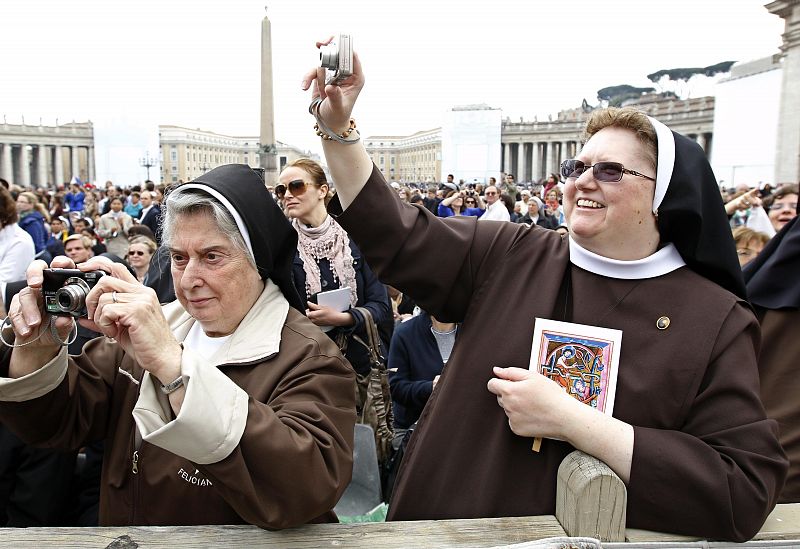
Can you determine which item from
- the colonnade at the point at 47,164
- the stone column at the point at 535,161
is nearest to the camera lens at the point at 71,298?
the colonnade at the point at 47,164

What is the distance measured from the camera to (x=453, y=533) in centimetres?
153

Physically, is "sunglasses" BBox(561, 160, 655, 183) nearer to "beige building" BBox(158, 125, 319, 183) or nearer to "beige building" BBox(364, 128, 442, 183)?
"beige building" BBox(158, 125, 319, 183)

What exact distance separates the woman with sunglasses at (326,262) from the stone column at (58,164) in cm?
8338

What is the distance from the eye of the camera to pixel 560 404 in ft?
5.44

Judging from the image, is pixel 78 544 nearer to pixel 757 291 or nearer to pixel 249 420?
pixel 249 420

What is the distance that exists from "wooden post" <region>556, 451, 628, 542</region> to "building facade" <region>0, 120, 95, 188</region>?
82.3m

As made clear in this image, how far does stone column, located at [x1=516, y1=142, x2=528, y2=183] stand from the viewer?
280 ft

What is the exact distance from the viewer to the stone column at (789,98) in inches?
670

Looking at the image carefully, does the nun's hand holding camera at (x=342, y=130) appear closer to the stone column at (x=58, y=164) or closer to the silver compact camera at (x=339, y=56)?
the silver compact camera at (x=339, y=56)

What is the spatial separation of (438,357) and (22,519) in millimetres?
2397

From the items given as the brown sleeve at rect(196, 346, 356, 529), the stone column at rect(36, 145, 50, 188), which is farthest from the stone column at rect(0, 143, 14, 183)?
the brown sleeve at rect(196, 346, 356, 529)

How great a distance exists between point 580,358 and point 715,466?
1.38 feet

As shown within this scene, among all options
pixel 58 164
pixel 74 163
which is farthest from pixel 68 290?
pixel 74 163

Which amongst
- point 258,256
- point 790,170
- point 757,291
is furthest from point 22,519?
point 790,170
